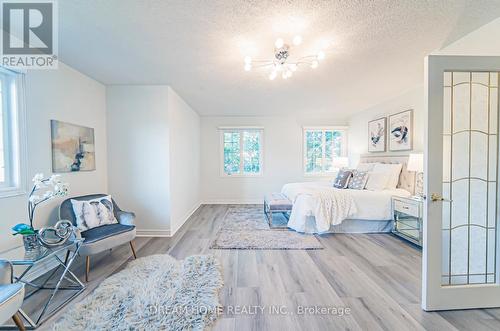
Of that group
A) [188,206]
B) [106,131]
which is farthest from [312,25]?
[188,206]

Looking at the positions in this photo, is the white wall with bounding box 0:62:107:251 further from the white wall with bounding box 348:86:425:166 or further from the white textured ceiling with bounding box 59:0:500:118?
the white wall with bounding box 348:86:425:166

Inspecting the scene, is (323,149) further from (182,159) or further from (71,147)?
(71,147)

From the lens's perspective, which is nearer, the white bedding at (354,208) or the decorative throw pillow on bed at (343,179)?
the white bedding at (354,208)

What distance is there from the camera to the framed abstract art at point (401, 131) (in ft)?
12.2

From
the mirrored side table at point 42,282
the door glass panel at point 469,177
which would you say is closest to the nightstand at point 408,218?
the door glass panel at point 469,177

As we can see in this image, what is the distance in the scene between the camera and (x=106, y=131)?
134 inches

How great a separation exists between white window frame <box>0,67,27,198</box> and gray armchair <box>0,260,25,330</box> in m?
1.00

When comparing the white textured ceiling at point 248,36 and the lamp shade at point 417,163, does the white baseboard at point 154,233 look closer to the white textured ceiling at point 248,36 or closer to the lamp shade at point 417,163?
the white textured ceiling at point 248,36

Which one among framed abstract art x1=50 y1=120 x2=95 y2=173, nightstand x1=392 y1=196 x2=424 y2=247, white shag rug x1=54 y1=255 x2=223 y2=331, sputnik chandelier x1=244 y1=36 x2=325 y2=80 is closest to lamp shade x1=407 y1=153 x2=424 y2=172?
nightstand x1=392 y1=196 x2=424 y2=247

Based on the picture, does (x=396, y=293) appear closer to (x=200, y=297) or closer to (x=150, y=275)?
(x=200, y=297)

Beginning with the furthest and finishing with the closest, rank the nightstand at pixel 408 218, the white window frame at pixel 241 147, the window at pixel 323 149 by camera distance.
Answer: the window at pixel 323 149 < the white window frame at pixel 241 147 < the nightstand at pixel 408 218

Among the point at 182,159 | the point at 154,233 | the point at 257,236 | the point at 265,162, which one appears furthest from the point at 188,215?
the point at 265,162

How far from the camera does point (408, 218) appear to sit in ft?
10.4

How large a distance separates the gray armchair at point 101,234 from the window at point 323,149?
15.2 ft
